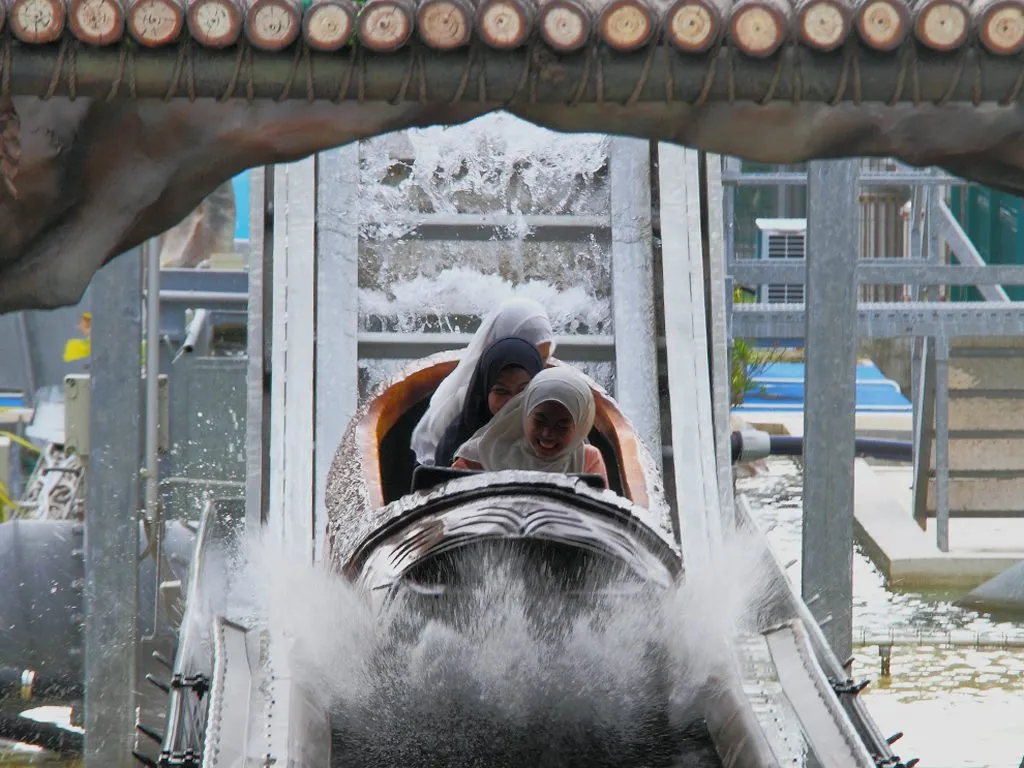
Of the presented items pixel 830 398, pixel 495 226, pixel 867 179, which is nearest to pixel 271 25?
pixel 830 398

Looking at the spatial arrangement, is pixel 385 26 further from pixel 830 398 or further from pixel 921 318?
pixel 921 318

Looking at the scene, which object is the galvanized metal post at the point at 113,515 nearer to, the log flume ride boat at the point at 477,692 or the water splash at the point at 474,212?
the water splash at the point at 474,212

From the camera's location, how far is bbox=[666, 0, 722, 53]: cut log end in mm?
2109

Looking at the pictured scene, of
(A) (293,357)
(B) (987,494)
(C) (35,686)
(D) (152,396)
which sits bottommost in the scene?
(C) (35,686)

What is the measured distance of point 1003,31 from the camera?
2.10 metres

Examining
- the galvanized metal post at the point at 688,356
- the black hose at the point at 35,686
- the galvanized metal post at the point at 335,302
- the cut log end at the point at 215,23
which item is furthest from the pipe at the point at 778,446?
the cut log end at the point at 215,23

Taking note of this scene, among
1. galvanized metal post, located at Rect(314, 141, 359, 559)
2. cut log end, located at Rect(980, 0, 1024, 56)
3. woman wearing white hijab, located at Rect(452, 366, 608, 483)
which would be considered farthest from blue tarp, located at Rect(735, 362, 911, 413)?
cut log end, located at Rect(980, 0, 1024, 56)

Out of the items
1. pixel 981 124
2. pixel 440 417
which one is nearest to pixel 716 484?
pixel 440 417

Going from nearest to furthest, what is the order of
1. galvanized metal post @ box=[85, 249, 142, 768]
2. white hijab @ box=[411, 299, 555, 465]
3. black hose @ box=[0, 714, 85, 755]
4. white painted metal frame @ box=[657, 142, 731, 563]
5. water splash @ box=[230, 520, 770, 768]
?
1. water splash @ box=[230, 520, 770, 768]
2. white hijab @ box=[411, 299, 555, 465]
3. galvanized metal post @ box=[85, 249, 142, 768]
4. white painted metal frame @ box=[657, 142, 731, 563]
5. black hose @ box=[0, 714, 85, 755]

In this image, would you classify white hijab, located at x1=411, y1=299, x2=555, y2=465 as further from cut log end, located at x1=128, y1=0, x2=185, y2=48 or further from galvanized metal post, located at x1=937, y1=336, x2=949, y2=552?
galvanized metal post, located at x1=937, y1=336, x2=949, y2=552

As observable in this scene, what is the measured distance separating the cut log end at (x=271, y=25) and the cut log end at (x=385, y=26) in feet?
0.31

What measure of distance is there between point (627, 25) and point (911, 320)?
15.8 feet

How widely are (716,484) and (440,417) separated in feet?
3.69

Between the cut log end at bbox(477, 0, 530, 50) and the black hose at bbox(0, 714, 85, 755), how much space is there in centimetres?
399
